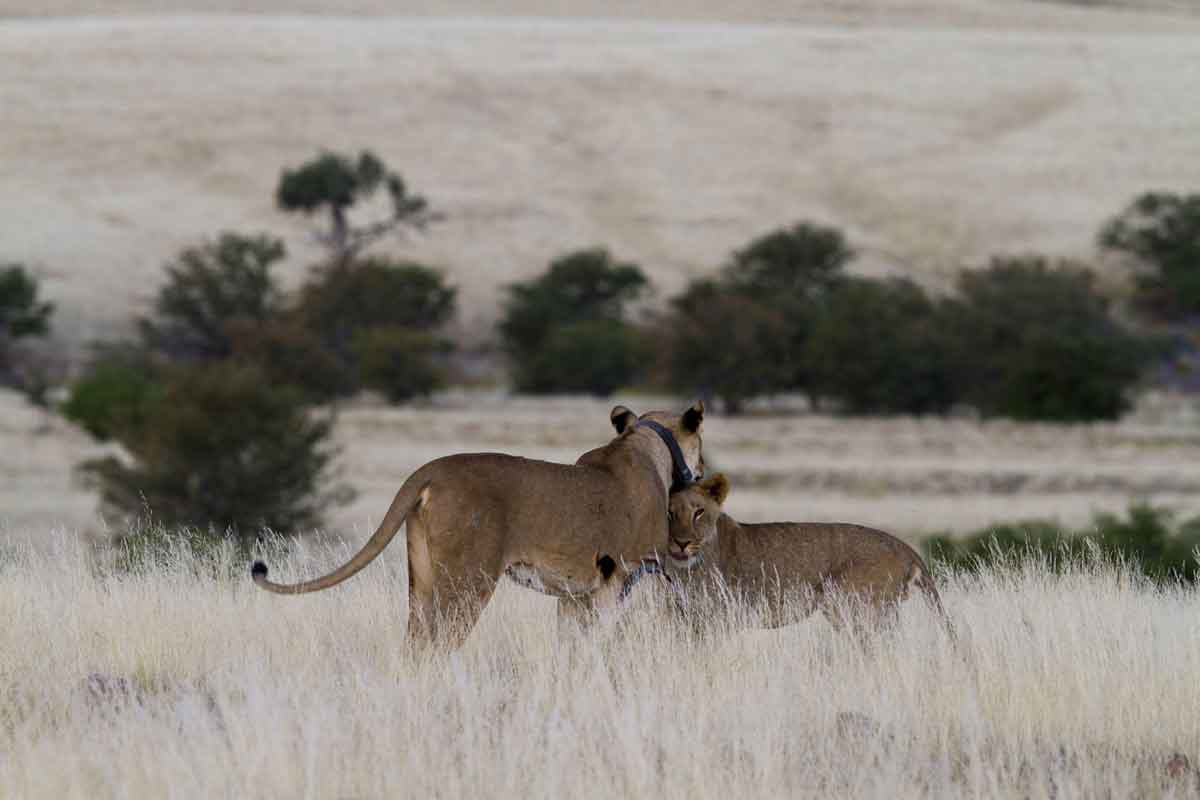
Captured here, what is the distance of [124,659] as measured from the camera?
7465mm

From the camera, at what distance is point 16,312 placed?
67.1 metres

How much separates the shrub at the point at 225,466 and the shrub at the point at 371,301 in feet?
106

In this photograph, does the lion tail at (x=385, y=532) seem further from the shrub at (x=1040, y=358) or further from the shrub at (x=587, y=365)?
the shrub at (x=587, y=365)

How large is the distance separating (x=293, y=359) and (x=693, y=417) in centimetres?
4486

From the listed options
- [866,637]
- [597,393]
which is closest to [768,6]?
[597,393]

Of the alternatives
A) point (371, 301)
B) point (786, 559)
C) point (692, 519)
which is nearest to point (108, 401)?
point (371, 301)

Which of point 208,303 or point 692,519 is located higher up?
point 208,303

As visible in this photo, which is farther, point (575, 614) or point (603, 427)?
point (603, 427)

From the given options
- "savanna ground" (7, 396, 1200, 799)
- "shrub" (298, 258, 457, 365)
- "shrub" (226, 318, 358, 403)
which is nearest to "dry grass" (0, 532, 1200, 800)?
"savanna ground" (7, 396, 1200, 799)

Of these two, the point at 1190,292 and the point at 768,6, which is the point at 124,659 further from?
the point at 768,6

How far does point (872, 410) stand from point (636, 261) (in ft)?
120

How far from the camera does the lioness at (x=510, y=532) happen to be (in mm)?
6883

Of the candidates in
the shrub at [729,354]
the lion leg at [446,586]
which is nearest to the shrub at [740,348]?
the shrub at [729,354]

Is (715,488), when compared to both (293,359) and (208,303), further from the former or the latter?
(208,303)
